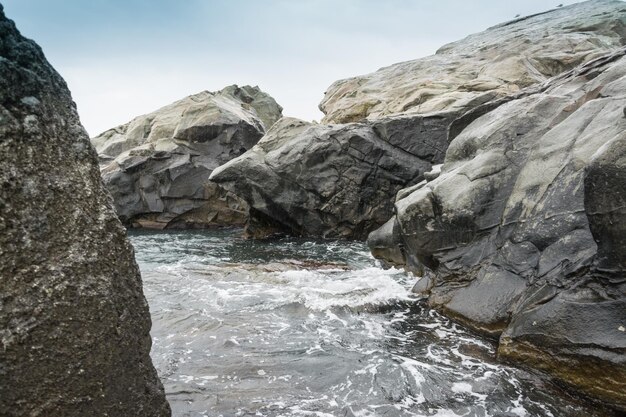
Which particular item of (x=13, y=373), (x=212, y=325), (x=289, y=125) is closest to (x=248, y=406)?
(x=13, y=373)

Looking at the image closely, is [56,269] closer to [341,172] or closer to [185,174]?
[341,172]

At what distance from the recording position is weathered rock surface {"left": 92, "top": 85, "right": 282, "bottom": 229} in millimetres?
34562

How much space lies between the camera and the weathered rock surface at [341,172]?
24.1 metres

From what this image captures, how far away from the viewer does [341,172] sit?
2447 cm

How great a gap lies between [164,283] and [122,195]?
23.4m

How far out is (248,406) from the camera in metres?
5.79

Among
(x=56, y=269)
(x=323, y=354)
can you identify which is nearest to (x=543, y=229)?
(x=323, y=354)

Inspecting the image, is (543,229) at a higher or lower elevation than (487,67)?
lower

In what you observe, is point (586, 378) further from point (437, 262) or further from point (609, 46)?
point (609, 46)

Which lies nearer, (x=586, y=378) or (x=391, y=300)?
(x=586, y=378)

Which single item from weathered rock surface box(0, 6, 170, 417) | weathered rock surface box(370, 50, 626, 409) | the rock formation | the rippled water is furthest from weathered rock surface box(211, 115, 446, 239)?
weathered rock surface box(0, 6, 170, 417)

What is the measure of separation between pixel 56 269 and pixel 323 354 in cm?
527

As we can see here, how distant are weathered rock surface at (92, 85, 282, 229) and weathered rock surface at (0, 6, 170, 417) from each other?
2995cm

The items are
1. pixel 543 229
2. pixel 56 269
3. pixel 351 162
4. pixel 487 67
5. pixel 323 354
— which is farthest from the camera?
pixel 487 67
